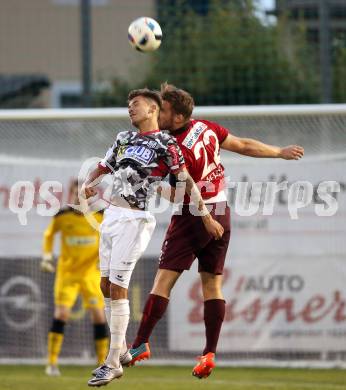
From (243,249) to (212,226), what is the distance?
4.82 metres

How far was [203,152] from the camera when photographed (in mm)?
9047

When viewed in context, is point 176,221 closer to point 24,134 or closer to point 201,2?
point 24,134

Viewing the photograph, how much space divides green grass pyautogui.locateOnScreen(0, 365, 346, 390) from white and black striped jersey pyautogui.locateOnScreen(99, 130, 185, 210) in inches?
105

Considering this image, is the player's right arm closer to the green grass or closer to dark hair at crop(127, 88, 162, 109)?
the green grass

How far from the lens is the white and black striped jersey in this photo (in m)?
8.59

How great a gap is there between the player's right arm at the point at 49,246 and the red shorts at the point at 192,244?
3835 mm

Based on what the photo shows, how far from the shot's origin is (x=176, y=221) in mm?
9234

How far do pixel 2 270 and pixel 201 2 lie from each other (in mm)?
8358

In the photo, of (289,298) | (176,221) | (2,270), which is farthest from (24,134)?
(176,221)

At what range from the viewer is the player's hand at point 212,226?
8.74 meters

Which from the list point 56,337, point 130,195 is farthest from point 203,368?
point 56,337

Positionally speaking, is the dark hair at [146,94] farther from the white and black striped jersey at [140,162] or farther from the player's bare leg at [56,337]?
the player's bare leg at [56,337]

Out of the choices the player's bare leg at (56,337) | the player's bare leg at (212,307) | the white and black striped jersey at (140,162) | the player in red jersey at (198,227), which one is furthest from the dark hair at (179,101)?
the player's bare leg at (56,337)

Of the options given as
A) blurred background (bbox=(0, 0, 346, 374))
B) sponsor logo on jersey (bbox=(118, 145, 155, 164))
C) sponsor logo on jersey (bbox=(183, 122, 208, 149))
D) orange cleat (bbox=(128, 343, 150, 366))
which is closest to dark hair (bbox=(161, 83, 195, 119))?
sponsor logo on jersey (bbox=(183, 122, 208, 149))
